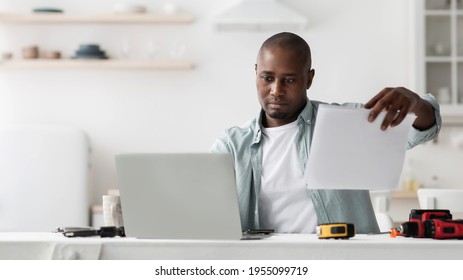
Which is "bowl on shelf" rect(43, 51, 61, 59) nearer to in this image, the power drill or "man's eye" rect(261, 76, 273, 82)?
"man's eye" rect(261, 76, 273, 82)

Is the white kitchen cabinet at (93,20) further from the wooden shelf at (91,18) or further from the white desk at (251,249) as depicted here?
the white desk at (251,249)

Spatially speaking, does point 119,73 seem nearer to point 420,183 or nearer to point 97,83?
point 97,83

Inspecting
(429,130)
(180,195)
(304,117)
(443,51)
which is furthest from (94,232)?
(443,51)

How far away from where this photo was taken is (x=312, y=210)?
2283mm

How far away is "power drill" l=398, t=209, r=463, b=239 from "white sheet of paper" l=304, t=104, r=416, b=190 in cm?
11

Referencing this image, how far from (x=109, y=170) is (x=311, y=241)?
11.8 feet

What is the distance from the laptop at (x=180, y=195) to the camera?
163 centimetres

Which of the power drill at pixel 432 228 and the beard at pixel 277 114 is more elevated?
the beard at pixel 277 114

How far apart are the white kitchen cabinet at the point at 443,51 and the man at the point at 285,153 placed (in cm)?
255

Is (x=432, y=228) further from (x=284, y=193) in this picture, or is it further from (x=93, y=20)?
(x=93, y=20)

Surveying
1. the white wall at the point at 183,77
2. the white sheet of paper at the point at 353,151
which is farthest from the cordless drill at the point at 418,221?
the white wall at the point at 183,77
